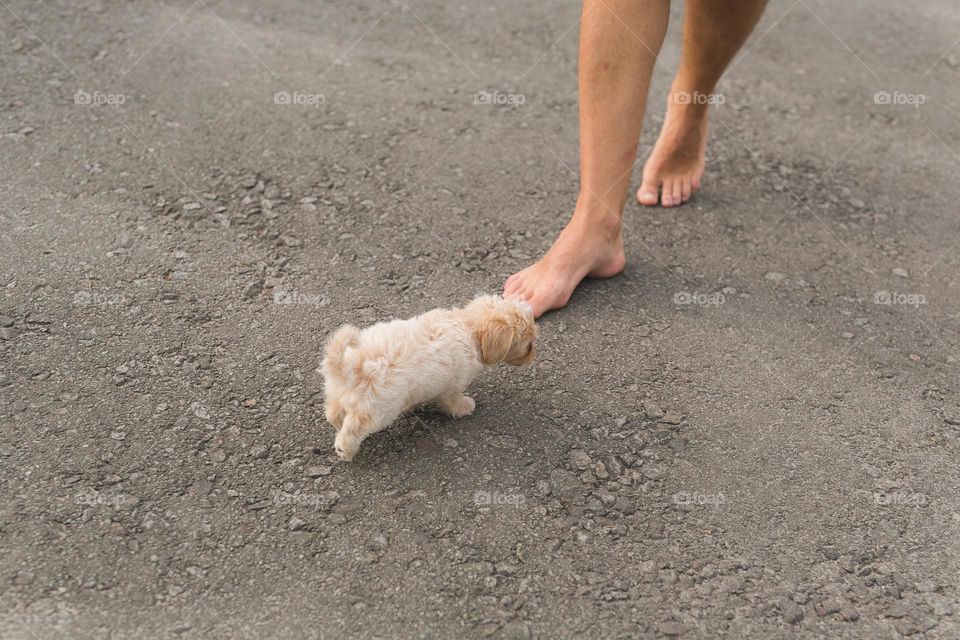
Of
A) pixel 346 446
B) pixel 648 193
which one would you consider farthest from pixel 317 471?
pixel 648 193

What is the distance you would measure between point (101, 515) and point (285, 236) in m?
1.57

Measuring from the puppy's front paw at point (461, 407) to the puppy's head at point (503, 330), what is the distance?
178mm

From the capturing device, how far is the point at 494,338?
9.29ft

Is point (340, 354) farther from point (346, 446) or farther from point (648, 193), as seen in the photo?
point (648, 193)

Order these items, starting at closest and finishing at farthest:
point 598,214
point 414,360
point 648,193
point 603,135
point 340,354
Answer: point 340,354
point 414,360
point 603,135
point 598,214
point 648,193

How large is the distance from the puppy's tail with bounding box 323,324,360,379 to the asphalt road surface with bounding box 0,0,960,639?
0.37 m

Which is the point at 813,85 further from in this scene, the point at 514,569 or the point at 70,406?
the point at 70,406

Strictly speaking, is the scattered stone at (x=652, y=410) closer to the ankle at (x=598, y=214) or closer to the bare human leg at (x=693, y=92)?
the ankle at (x=598, y=214)

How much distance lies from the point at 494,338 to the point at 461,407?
0.31 meters

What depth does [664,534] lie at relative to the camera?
268cm

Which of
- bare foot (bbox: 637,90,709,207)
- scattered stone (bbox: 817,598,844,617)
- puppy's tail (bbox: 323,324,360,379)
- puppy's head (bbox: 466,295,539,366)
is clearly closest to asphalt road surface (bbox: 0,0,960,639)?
scattered stone (bbox: 817,598,844,617)

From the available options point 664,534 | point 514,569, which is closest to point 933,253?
point 664,534

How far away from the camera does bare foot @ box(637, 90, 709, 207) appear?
13.6ft

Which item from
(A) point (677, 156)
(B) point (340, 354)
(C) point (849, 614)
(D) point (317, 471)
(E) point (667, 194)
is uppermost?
(B) point (340, 354)
